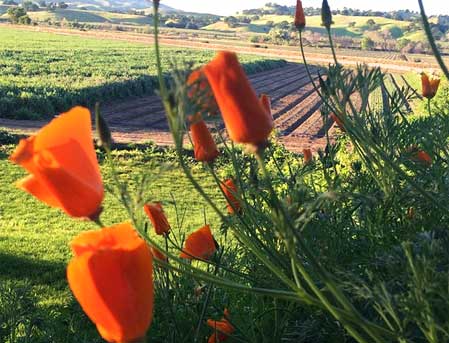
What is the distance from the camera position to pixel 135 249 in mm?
730

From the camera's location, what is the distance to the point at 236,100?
0.77m

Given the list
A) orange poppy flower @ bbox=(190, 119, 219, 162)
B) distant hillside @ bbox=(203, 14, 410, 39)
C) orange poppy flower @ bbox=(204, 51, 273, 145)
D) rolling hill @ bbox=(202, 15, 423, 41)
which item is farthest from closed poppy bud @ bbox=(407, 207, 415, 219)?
distant hillside @ bbox=(203, 14, 410, 39)

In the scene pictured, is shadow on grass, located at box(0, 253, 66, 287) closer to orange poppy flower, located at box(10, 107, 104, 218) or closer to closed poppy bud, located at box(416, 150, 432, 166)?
closed poppy bud, located at box(416, 150, 432, 166)

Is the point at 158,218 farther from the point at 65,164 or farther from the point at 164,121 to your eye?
the point at 164,121

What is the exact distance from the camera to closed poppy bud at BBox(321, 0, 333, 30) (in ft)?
4.75

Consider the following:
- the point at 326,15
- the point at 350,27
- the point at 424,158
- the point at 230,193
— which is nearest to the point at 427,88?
the point at 424,158

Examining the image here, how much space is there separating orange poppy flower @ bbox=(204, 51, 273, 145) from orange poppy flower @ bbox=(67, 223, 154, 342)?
0.19 m

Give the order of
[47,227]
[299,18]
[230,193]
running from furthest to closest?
[47,227]
[299,18]
[230,193]

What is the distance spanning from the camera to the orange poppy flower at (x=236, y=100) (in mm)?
753

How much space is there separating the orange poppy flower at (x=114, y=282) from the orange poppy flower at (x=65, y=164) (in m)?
0.09

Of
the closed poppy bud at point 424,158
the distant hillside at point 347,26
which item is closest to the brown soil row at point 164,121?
the closed poppy bud at point 424,158

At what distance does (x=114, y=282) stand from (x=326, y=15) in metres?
0.99

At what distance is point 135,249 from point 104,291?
0.19 ft

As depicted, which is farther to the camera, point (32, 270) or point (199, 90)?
point (32, 270)
